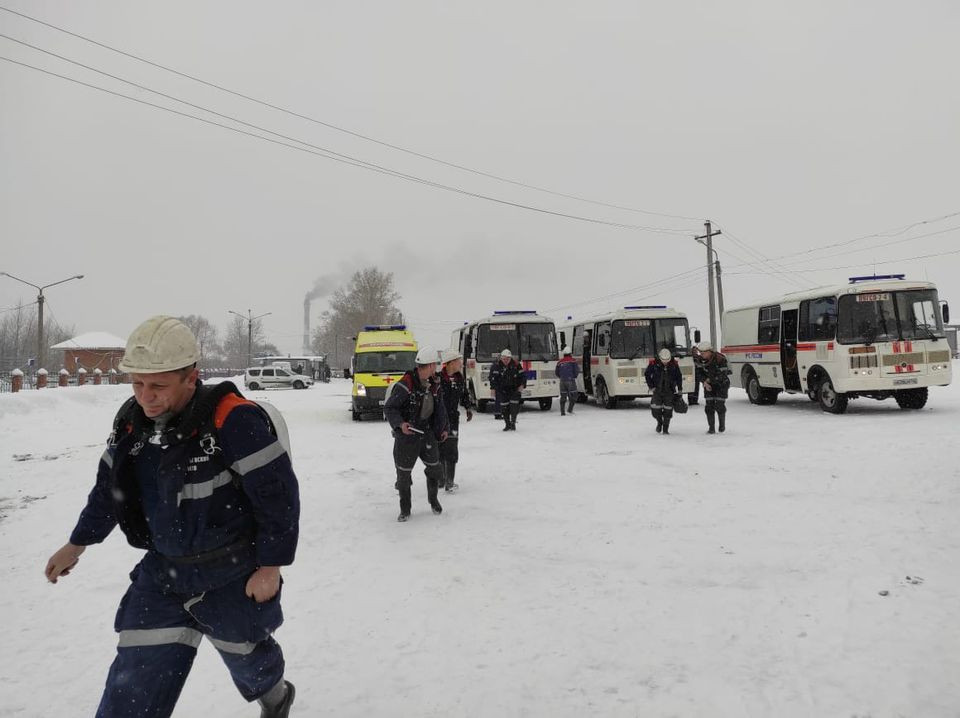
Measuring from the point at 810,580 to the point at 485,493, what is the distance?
166 inches

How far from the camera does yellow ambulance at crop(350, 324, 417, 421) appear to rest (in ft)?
61.6

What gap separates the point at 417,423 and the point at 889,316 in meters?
12.7

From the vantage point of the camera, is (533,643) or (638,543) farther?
(638,543)

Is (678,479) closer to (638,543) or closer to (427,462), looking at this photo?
(638,543)

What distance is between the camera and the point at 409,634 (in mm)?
4109

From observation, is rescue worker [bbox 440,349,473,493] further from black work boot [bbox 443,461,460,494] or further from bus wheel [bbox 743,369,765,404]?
bus wheel [bbox 743,369,765,404]

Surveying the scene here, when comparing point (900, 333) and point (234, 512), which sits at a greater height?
point (900, 333)

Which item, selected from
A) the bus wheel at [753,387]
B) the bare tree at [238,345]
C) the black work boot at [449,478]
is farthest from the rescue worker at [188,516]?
the bare tree at [238,345]

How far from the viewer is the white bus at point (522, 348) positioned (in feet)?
64.2

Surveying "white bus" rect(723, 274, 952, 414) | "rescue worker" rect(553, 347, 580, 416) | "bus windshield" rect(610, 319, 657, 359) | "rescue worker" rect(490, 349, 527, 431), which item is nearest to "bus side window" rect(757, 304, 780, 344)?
"white bus" rect(723, 274, 952, 414)

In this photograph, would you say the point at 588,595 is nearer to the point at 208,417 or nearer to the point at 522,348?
the point at 208,417

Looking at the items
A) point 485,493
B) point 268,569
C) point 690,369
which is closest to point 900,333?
point 690,369

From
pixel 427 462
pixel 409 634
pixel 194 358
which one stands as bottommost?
pixel 409 634

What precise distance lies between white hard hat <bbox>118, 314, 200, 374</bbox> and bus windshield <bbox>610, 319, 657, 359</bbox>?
1768cm
